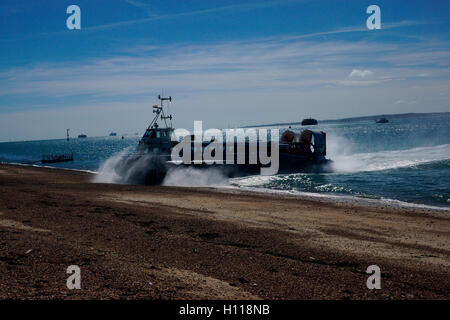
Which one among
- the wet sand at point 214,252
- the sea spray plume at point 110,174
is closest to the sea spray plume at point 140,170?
the sea spray plume at point 110,174

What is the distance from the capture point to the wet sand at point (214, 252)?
567 cm

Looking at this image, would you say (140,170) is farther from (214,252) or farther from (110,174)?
(214,252)

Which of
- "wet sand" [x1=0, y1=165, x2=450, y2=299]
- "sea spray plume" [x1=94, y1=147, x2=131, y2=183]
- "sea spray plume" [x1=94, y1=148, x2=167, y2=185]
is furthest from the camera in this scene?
"sea spray plume" [x1=94, y1=147, x2=131, y2=183]

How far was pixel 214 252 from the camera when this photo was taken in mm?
7762

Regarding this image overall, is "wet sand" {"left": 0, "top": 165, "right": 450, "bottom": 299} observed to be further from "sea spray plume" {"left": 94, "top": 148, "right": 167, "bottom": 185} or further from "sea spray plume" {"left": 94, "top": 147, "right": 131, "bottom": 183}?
"sea spray plume" {"left": 94, "top": 147, "right": 131, "bottom": 183}

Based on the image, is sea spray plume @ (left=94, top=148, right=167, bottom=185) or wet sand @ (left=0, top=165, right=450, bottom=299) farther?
sea spray plume @ (left=94, top=148, right=167, bottom=185)

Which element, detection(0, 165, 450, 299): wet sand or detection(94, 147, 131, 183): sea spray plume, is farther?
detection(94, 147, 131, 183): sea spray plume

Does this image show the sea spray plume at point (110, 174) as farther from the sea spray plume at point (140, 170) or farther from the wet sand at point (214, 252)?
the wet sand at point (214, 252)

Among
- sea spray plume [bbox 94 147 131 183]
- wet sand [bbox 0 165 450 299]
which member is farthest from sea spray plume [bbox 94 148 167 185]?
wet sand [bbox 0 165 450 299]

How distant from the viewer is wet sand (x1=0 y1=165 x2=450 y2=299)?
5.67m

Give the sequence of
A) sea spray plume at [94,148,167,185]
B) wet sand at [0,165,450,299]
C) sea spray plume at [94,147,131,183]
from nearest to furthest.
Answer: wet sand at [0,165,450,299]
sea spray plume at [94,148,167,185]
sea spray plume at [94,147,131,183]

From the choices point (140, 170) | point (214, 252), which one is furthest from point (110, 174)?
point (214, 252)
